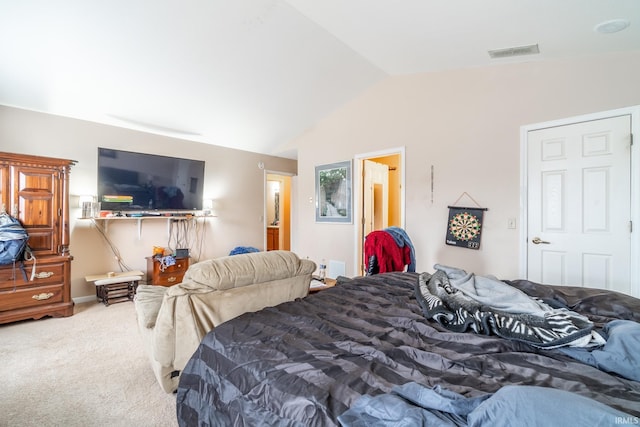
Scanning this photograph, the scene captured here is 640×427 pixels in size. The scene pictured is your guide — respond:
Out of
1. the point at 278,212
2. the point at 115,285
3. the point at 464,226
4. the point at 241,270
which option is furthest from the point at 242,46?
the point at 278,212

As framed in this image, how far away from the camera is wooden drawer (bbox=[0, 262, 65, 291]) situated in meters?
3.04

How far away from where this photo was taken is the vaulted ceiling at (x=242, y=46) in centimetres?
242

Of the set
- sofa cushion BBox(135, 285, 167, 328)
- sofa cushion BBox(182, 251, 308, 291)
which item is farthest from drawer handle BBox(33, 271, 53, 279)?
sofa cushion BBox(182, 251, 308, 291)

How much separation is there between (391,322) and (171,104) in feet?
13.3

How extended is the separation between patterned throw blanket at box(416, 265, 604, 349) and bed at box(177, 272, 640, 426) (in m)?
0.04

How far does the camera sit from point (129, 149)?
14.5ft

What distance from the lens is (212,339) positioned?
4.40 ft

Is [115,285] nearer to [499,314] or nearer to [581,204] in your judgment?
[499,314]

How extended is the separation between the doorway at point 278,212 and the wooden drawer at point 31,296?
12.9 feet

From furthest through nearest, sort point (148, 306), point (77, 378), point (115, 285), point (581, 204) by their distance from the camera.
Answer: point (115, 285) → point (581, 204) → point (77, 378) → point (148, 306)

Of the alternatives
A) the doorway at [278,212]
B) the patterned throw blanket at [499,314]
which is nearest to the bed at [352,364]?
the patterned throw blanket at [499,314]

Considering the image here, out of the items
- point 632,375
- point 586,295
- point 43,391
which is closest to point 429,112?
point 586,295

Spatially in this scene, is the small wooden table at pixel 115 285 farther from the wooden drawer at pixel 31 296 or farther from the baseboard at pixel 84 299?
the wooden drawer at pixel 31 296

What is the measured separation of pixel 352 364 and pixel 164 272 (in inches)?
165
